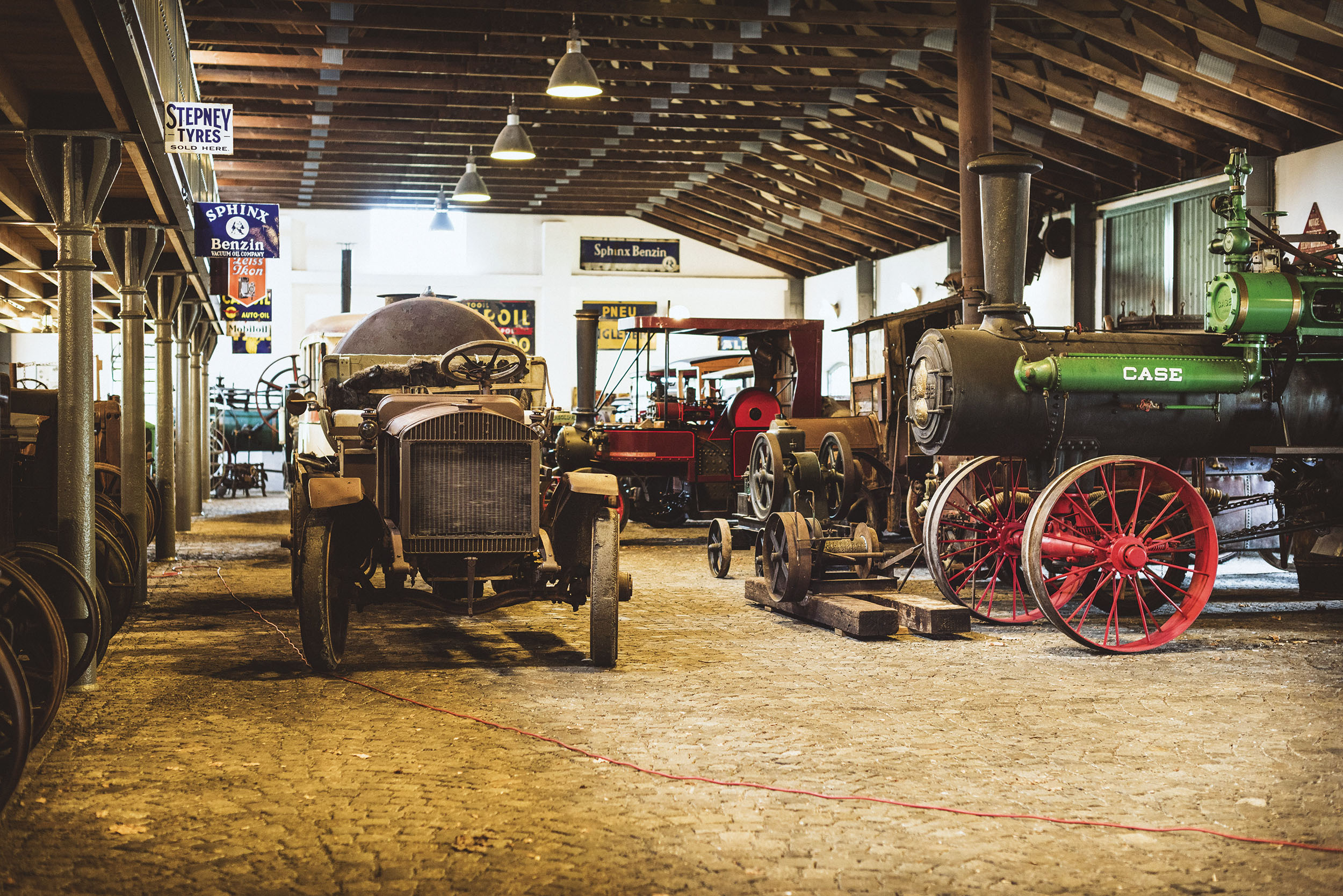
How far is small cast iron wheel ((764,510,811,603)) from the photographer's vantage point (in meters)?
7.54

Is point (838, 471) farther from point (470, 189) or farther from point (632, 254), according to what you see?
point (632, 254)

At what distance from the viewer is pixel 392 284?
26734 mm

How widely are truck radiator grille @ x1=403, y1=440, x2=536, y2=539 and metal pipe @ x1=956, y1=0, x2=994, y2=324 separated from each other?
19.7 ft

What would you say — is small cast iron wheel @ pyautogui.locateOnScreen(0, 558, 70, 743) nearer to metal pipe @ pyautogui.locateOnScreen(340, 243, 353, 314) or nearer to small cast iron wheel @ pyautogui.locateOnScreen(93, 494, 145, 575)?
small cast iron wheel @ pyautogui.locateOnScreen(93, 494, 145, 575)

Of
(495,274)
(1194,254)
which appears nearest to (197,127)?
(1194,254)

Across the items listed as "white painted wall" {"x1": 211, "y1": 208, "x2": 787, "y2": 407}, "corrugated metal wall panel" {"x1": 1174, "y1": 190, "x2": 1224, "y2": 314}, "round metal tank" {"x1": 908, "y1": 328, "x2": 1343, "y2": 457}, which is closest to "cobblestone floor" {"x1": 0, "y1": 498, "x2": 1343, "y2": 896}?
"round metal tank" {"x1": 908, "y1": 328, "x2": 1343, "y2": 457}

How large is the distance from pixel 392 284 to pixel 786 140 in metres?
10.7

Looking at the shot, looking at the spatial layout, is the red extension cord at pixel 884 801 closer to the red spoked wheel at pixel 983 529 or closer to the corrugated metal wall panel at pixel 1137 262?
the red spoked wheel at pixel 983 529

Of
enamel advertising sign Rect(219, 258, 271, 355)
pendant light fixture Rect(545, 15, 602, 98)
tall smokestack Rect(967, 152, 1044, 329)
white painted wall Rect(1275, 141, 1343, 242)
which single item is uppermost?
pendant light fixture Rect(545, 15, 602, 98)

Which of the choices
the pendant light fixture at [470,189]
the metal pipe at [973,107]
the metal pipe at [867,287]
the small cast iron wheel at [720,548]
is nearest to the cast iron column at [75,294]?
the small cast iron wheel at [720,548]

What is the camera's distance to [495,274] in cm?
2741

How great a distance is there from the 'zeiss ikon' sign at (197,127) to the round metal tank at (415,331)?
13.3 feet

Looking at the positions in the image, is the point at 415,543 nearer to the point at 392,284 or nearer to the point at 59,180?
the point at 59,180

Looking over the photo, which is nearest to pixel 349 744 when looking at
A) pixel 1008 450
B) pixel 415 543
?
pixel 415 543
